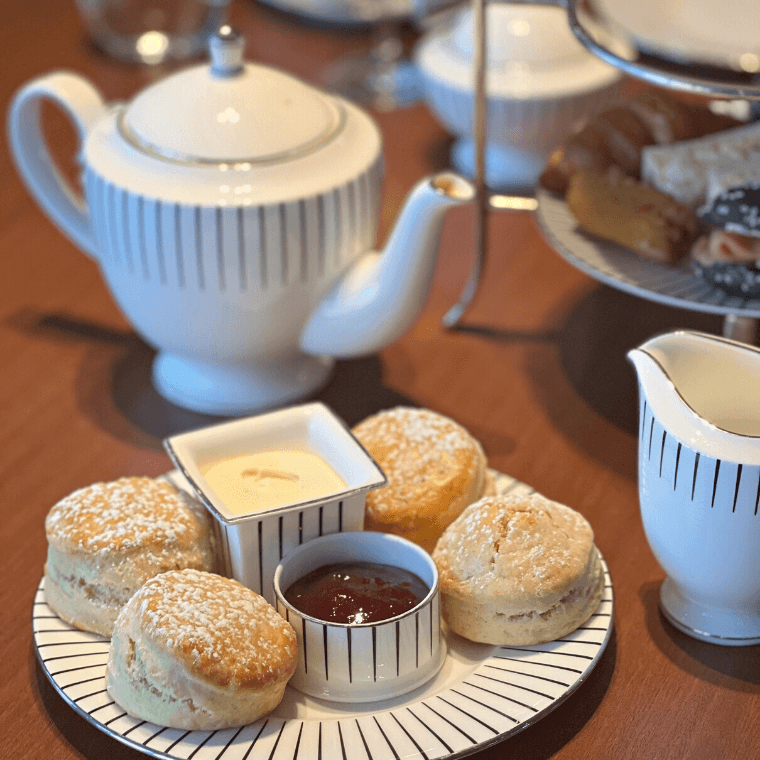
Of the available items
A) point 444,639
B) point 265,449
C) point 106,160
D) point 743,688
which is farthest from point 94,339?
point 743,688

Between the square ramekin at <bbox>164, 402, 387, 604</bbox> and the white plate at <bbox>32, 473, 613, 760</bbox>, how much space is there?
0.08 metres

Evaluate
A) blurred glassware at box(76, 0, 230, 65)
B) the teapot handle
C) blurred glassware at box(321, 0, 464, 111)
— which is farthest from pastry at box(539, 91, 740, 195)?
blurred glassware at box(76, 0, 230, 65)

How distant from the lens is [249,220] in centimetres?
68

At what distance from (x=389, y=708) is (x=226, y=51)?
0.45 meters

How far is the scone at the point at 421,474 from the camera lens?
1.93 feet

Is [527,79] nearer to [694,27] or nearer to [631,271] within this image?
[694,27]

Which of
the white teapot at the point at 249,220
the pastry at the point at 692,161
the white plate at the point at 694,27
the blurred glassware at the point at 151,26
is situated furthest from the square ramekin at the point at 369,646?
the blurred glassware at the point at 151,26

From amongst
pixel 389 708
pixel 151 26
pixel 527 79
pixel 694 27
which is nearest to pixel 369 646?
pixel 389 708

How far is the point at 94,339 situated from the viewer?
885 mm

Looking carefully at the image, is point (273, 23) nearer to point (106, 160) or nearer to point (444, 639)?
point (106, 160)

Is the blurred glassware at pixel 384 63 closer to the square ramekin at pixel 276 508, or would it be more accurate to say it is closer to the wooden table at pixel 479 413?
the wooden table at pixel 479 413

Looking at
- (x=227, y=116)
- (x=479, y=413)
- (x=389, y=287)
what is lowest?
(x=479, y=413)

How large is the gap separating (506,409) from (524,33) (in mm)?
429

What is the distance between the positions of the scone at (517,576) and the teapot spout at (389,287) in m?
0.22
